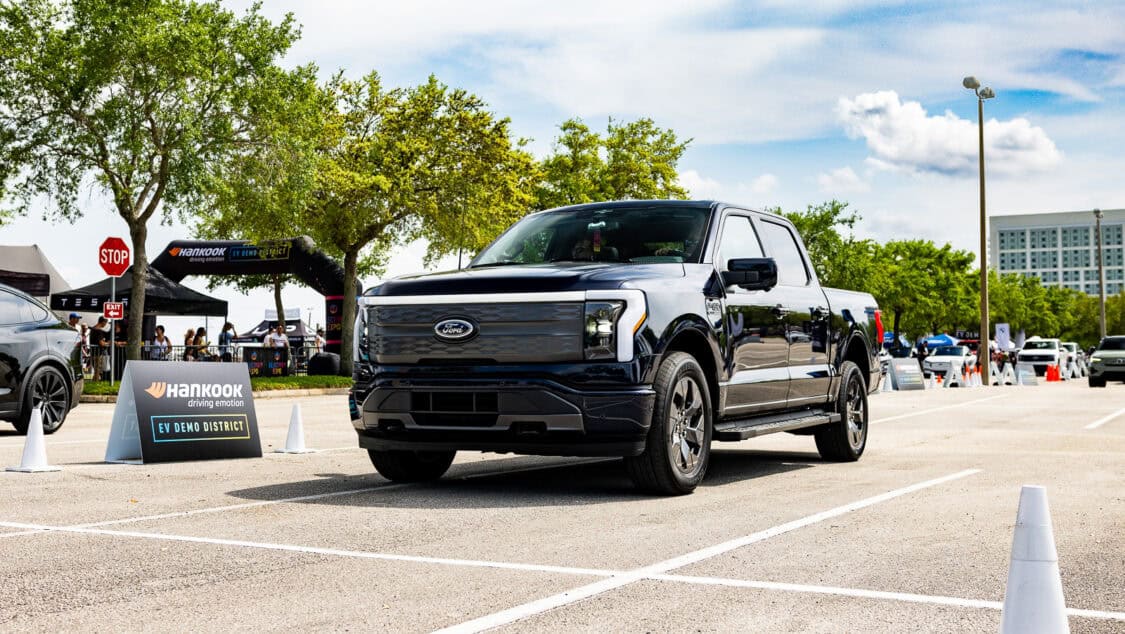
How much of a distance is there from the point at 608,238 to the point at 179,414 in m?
4.34

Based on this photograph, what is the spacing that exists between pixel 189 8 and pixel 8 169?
522 cm

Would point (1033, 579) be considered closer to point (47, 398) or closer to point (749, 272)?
point (749, 272)

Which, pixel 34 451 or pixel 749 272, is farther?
pixel 34 451

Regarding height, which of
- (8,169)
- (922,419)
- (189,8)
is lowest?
(922,419)

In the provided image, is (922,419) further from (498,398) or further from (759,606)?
(759,606)

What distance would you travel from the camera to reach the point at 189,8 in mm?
26188

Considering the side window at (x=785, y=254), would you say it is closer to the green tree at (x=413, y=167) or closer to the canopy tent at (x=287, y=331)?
the green tree at (x=413, y=167)

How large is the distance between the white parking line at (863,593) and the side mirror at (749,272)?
369 centimetres

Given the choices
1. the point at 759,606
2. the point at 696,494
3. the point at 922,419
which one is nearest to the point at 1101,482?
the point at 696,494

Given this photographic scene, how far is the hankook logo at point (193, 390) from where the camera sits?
10.5 meters

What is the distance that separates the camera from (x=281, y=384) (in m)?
28.2

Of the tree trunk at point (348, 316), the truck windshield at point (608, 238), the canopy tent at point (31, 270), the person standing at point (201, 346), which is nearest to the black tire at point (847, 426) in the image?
the truck windshield at point (608, 238)

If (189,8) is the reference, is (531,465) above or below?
below

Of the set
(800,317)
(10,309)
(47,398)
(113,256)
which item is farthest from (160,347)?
(800,317)
